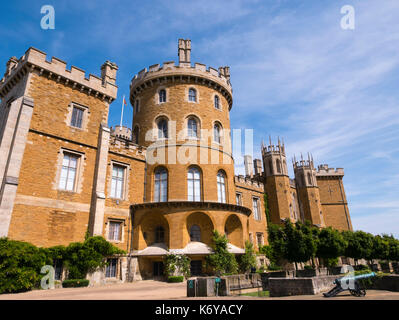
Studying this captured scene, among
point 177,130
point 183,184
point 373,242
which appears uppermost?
point 177,130

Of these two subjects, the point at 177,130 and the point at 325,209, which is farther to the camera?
the point at 325,209

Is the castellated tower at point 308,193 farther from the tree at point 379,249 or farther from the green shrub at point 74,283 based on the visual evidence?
the green shrub at point 74,283

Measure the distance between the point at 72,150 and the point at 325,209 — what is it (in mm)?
39222

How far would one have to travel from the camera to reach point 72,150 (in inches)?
727

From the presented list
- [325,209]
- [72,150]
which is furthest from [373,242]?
[72,150]

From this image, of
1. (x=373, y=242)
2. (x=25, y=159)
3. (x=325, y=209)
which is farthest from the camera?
(x=325, y=209)

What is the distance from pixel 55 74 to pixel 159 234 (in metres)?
14.3

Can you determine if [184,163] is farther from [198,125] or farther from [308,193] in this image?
[308,193]

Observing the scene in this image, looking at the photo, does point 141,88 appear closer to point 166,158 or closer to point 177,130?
point 177,130

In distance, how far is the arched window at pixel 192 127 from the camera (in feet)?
77.8

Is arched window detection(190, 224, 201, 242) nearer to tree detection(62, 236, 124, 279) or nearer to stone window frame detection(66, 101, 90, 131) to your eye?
tree detection(62, 236, 124, 279)

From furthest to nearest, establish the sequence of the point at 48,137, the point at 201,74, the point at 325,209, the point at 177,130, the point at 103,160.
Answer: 1. the point at 325,209
2. the point at 201,74
3. the point at 177,130
4. the point at 103,160
5. the point at 48,137

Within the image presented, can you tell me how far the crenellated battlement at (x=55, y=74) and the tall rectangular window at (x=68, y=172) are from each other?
552cm

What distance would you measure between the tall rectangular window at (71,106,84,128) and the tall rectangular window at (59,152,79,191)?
2.37 metres
